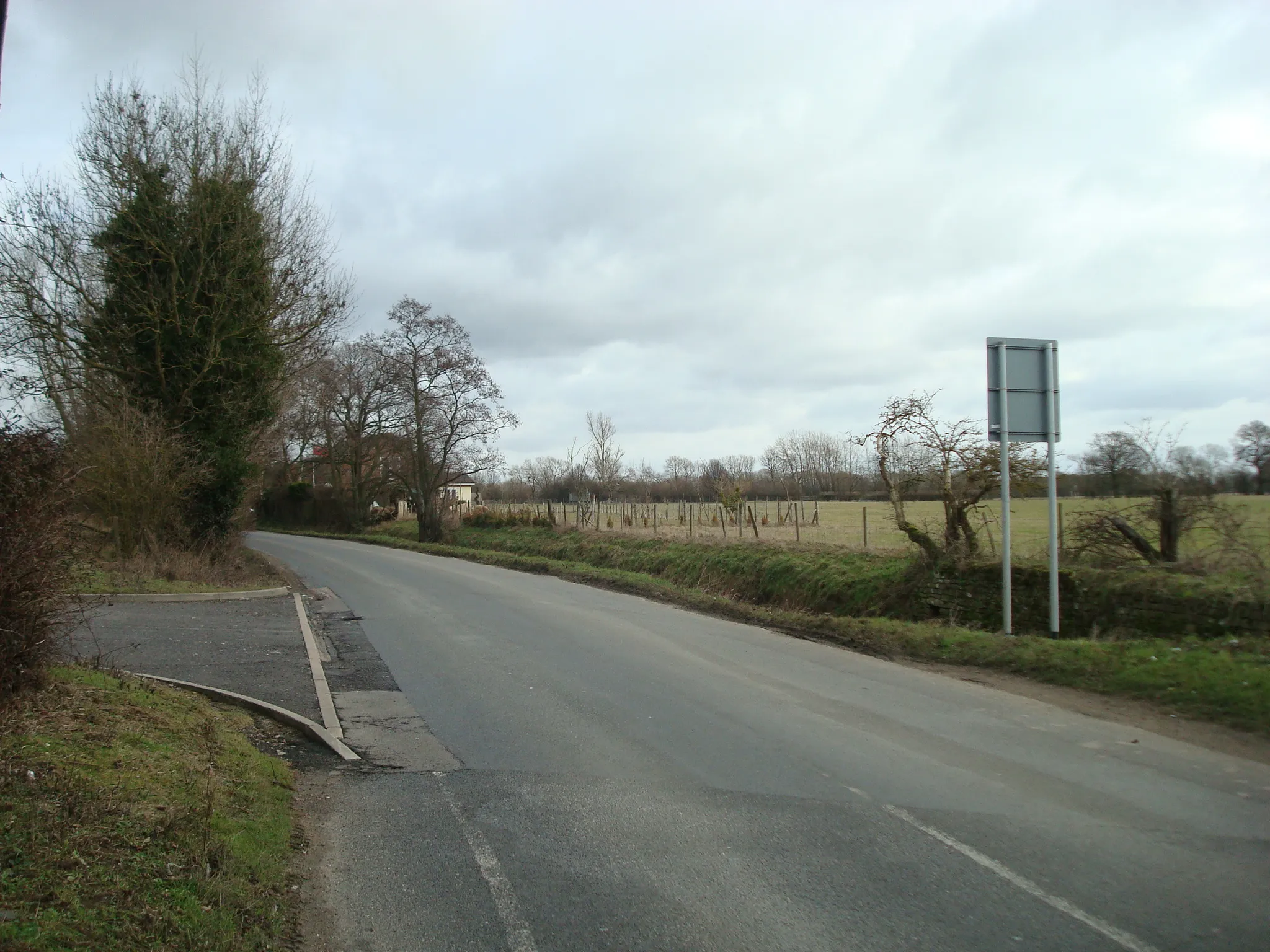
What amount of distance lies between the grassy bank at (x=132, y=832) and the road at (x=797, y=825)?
594 millimetres

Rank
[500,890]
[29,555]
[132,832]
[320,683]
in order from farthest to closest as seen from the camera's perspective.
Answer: [320,683] → [29,555] → [500,890] → [132,832]

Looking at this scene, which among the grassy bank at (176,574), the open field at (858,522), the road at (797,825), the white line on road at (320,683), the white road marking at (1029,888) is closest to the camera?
the white road marking at (1029,888)

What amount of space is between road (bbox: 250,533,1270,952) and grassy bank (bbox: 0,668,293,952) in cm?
59

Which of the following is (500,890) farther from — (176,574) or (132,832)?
(176,574)

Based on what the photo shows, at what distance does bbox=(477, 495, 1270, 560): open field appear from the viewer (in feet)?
48.7

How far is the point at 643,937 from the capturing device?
4164mm

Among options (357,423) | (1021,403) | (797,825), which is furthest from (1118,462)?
(357,423)

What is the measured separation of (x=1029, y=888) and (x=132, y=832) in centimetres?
473

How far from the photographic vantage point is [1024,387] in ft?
40.5

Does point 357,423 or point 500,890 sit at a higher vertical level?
point 357,423

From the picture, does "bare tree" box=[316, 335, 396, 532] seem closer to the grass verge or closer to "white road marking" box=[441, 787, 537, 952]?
the grass verge

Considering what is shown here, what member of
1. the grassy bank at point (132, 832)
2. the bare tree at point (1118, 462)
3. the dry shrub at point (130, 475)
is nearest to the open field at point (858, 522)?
the bare tree at point (1118, 462)

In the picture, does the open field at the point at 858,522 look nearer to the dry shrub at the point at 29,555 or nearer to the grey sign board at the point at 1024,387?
the grey sign board at the point at 1024,387

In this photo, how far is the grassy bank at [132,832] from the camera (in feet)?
12.0
